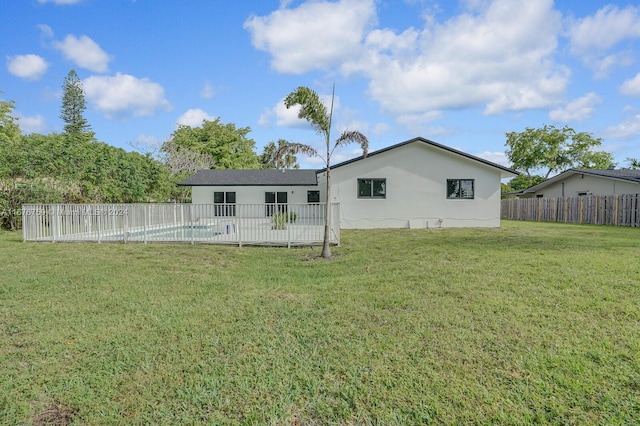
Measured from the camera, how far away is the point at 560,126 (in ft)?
116

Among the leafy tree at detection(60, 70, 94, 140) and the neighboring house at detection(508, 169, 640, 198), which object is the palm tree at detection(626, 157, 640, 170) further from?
the leafy tree at detection(60, 70, 94, 140)

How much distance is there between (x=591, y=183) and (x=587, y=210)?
4339 millimetres

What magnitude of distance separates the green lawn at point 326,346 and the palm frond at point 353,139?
4113mm

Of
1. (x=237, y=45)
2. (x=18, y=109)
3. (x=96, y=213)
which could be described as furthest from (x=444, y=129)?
(x=18, y=109)

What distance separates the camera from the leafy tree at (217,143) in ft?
119

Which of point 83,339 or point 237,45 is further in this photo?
point 237,45

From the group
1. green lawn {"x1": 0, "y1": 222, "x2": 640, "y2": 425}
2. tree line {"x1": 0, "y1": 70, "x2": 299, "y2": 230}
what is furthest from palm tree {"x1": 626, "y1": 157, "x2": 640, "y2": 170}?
green lawn {"x1": 0, "y1": 222, "x2": 640, "y2": 425}

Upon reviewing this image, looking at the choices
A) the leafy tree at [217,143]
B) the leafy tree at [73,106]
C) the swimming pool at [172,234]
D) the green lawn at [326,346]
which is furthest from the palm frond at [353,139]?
the leafy tree at [73,106]

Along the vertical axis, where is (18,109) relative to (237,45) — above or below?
above

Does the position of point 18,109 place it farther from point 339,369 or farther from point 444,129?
point 339,369

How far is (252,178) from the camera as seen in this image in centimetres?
2203

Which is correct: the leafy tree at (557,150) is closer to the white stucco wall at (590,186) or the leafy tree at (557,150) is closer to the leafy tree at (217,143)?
the white stucco wall at (590,186)

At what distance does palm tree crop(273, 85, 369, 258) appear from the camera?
9297 mm

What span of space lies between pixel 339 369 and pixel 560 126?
4234 cm
